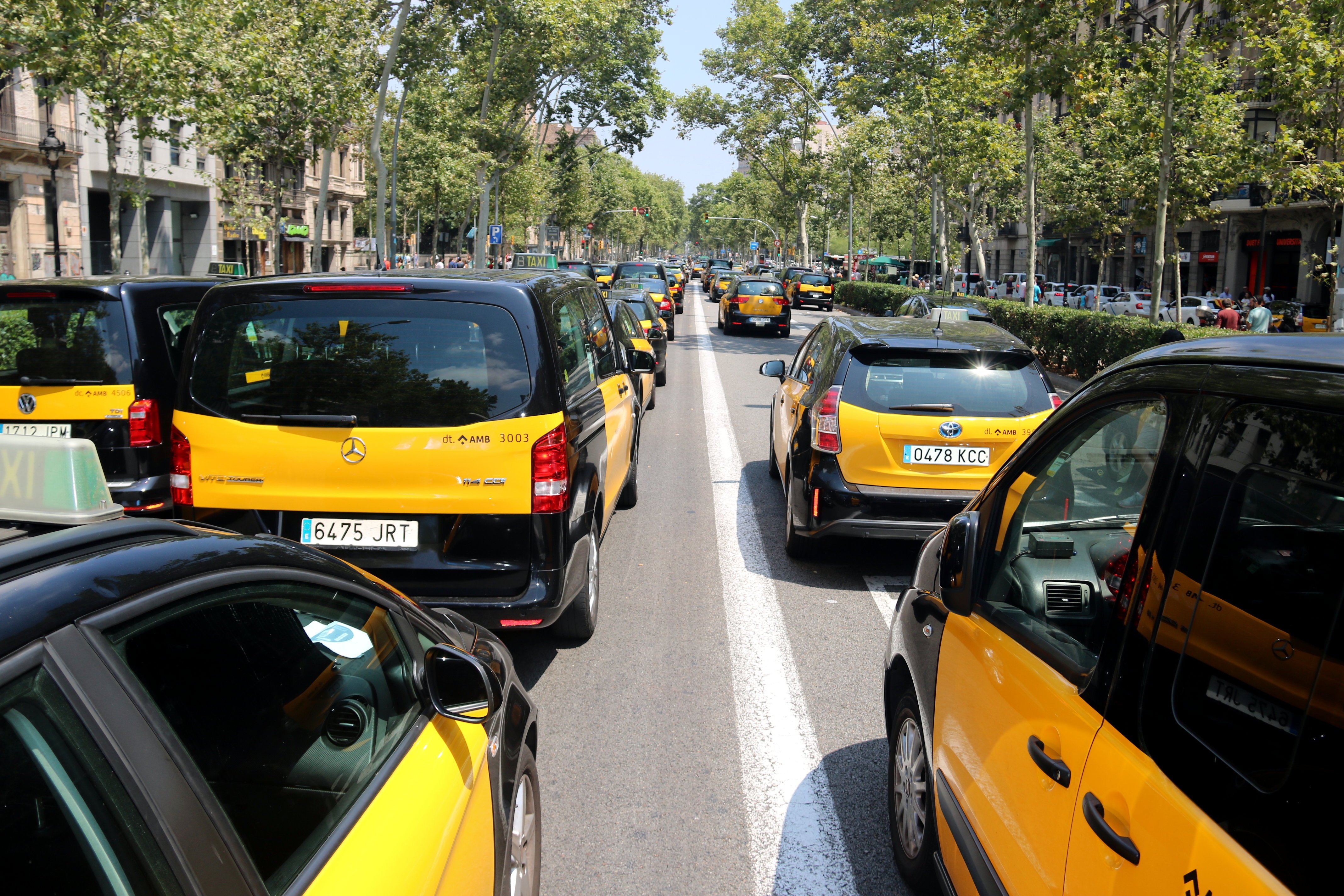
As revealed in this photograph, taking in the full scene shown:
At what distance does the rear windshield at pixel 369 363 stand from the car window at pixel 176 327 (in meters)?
1.97

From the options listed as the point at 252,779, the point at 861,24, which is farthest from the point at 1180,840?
the point at 861,24

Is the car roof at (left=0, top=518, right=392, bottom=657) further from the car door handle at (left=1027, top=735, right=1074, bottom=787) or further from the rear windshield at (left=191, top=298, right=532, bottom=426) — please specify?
the rear windshield at (left=191, top=298, right=532, bottom=426)

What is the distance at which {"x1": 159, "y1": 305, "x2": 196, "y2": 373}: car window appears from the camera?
21.4 ft

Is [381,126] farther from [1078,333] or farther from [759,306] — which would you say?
[1078,333]

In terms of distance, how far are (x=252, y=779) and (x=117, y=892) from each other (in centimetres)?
49

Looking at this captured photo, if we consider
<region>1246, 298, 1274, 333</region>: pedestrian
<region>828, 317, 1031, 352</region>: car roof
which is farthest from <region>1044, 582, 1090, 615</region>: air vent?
<region>1246, 298, 1274, 333</region>: pedestrian

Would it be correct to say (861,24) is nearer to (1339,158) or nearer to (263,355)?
(1339,158)

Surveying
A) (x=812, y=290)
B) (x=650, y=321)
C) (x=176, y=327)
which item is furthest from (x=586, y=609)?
(x=812, y=290)

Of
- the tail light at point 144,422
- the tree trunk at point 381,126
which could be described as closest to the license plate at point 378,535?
the tail light at point 144,422

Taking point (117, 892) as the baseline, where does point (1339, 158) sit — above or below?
above

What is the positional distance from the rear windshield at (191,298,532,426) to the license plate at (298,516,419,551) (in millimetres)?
430

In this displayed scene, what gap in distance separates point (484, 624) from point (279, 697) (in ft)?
8.85

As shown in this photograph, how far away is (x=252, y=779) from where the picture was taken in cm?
187

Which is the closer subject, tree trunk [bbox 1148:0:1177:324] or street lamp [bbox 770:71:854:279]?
tree trunk [bbox 1148:0:1177:324]
